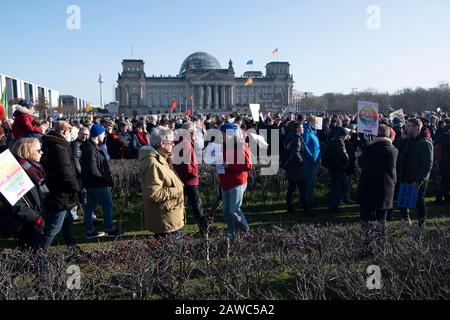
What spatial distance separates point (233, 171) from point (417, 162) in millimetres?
3577

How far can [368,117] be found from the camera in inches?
372

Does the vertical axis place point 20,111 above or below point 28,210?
above

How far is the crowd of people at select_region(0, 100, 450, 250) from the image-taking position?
5.07m

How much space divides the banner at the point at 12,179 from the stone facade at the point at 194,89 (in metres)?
115

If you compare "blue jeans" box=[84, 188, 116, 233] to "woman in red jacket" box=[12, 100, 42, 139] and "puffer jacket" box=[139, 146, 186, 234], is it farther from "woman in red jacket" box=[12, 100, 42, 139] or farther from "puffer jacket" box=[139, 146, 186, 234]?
"puffer jacket" box=[139, 146, 186, 234]

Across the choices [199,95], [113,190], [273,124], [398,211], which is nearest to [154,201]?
[113,190]

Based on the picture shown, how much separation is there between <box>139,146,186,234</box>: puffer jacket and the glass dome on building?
130465 mm

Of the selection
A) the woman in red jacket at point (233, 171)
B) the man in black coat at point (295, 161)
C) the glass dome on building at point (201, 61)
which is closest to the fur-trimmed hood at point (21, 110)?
the woman in red jacket at point (233, 171)

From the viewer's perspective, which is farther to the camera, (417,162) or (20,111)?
(20,111)

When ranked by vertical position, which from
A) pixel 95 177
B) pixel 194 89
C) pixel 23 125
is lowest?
pixel 95 177

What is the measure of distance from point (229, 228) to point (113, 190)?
3.91 metres

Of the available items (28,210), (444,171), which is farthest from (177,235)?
(444,171)

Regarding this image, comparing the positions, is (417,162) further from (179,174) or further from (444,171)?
(179,174)
